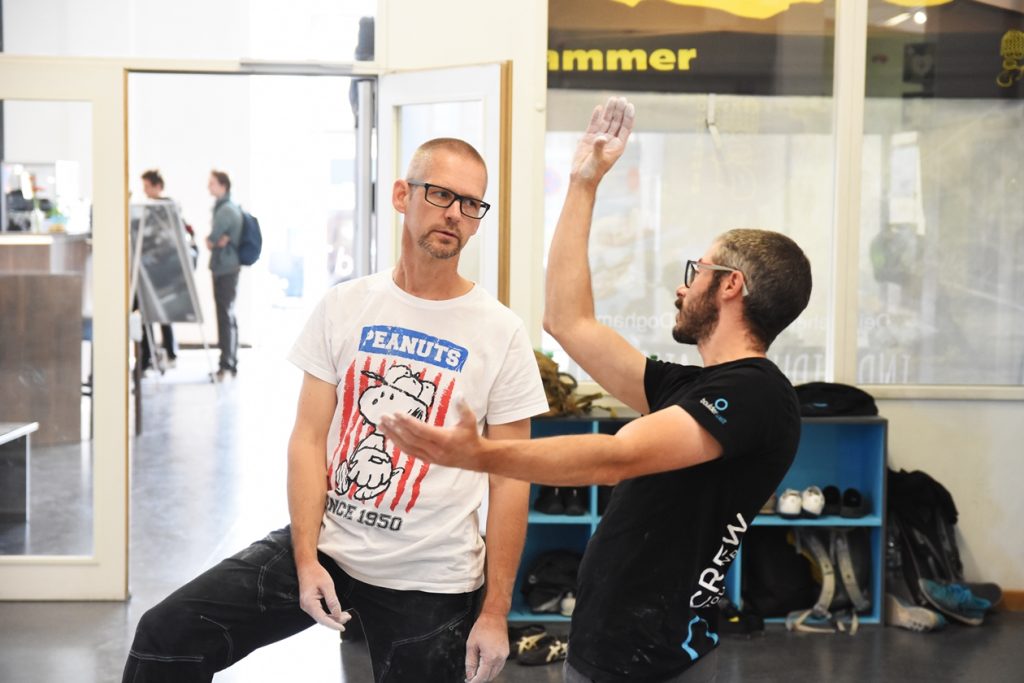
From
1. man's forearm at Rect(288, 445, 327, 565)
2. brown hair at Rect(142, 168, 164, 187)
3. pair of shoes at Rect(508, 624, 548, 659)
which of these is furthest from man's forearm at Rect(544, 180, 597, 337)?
brown hair at Rect(142, 168, 164, 187)

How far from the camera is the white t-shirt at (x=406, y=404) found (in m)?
2.25

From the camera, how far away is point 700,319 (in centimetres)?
208

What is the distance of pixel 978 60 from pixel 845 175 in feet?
2.56

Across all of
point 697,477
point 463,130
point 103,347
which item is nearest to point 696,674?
point 697,477

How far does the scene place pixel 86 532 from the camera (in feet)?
16.2

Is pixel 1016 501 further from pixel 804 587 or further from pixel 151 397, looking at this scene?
pixel 151 397

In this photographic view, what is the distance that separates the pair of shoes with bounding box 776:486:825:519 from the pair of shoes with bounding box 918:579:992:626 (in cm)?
54

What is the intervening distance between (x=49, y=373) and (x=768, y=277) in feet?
12.3

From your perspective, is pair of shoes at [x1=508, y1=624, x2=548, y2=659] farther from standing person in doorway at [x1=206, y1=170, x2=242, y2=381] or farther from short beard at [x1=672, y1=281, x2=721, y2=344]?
standing person in doorway at [x1=206, y1=170, x2=242, y2=381]

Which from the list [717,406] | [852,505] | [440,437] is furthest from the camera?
[852,505]

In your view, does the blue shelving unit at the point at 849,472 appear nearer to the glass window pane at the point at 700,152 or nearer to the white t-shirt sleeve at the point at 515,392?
the glass window pane at the point at 700,152

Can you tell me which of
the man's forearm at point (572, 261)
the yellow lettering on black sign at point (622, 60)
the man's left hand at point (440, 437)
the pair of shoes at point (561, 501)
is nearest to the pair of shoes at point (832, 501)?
the pair of shoes at point (561, 501)

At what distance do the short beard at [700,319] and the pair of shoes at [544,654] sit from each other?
2485 millimetres

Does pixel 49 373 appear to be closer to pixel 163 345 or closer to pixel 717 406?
pixel 717 406
